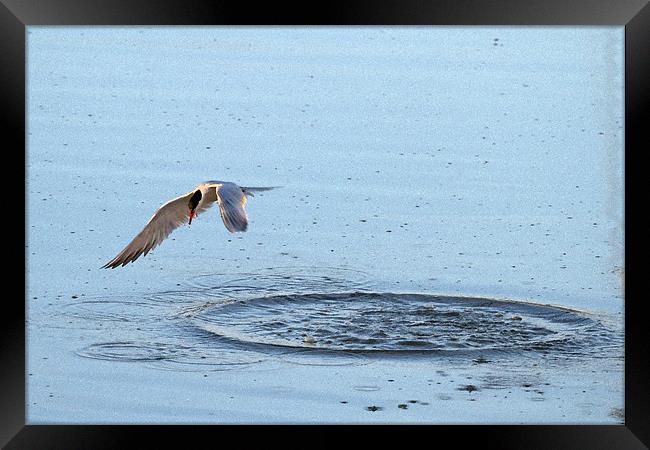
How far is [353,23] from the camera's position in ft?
12.3

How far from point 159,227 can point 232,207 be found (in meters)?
0.87

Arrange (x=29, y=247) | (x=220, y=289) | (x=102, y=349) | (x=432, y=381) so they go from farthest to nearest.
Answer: (x=29, y=247) < (x=220, y=289) < (x=102, y=349) < (x=432, y=381)

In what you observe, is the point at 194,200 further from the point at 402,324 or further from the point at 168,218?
the point at 402,324

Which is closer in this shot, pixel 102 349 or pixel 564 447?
pixel 564 447

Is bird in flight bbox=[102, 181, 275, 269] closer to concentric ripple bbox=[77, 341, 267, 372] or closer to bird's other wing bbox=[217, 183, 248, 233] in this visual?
bird's other wing bbox=[217, 183, 248, 233]

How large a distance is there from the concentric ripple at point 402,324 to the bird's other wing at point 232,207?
800 millimetres

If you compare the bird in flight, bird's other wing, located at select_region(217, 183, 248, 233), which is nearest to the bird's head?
the bird in flight

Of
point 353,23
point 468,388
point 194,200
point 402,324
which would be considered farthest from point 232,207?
point 402,324

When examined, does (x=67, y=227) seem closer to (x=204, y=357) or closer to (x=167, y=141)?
(x=167, y=141)

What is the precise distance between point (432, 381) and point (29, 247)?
2618 millimetres

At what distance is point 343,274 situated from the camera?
6219mm

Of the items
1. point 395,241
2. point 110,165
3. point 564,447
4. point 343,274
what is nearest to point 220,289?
point 343,274

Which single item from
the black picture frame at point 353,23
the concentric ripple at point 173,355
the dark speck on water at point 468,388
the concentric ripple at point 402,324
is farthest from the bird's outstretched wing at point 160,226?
the dark speck on water at point 468,388

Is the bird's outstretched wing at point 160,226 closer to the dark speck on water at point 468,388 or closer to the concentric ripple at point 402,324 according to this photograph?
the concentric ripple at point 402,324
